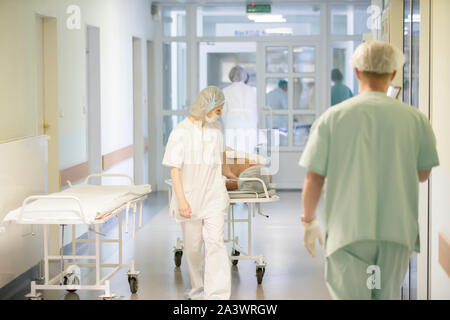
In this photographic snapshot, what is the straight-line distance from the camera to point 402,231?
2.55 meters

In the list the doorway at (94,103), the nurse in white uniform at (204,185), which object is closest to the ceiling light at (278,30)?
the doorway at (94,103)

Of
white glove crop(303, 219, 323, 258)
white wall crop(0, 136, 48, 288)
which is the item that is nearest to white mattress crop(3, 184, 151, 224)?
white wall crop(0, 136, 48, 288)

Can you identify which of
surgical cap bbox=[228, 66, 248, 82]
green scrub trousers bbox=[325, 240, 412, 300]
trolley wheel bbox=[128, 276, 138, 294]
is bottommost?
trolley wheel bbox=[128, 276, 138, 294]

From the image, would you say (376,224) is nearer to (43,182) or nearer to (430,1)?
(430,1)

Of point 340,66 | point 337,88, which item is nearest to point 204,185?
point 337,88

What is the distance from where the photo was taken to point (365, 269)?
101 inches

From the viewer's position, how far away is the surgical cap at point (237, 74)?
6996mm

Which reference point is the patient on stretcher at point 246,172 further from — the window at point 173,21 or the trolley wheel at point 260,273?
the window at point 173,21

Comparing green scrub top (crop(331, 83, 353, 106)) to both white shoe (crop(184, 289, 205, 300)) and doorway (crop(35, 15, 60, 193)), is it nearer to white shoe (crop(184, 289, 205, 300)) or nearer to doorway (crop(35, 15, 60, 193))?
doorway (crop(35, 15, 60, 193))

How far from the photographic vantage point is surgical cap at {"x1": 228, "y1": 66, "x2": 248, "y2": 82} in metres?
7.00

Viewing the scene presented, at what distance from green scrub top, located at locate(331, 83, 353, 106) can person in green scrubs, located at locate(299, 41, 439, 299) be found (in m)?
6.61

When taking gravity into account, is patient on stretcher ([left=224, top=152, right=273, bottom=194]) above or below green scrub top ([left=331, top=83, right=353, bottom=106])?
below
